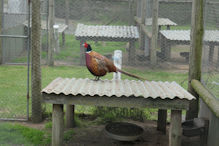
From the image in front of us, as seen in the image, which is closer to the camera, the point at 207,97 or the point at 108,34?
the point at 207,97

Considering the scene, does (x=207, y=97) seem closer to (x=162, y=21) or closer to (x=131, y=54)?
(x=131, y=54)

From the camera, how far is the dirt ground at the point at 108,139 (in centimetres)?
397

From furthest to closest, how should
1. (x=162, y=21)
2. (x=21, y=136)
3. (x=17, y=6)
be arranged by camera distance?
(x=17, y=6) → (x=162, y=21) → (x=21, y=136)

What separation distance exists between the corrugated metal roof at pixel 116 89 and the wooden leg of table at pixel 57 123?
0.71 ft

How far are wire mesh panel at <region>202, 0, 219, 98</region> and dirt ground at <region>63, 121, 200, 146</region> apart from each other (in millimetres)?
768

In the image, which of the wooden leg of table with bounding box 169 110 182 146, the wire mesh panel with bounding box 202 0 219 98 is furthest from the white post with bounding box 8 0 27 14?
the wooden leg of table with bounding box 169 110 182 146

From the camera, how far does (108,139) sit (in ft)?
13.5

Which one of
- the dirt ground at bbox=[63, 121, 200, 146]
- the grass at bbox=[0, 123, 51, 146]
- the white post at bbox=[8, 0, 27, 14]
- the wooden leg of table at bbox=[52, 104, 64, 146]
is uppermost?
the white post at bbox=[8, 0, 27, 14]

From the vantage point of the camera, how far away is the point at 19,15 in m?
9.23

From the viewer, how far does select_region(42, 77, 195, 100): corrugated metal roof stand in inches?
131

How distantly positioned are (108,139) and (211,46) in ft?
6.34

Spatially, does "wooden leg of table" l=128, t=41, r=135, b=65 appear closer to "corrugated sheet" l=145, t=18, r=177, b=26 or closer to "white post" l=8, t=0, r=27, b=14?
"corrugated sheet" l=145, t=18, r=177, b=26

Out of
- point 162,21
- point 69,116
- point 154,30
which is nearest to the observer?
point 69,116

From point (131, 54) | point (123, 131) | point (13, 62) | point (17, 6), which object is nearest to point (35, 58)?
point (123, 131)
